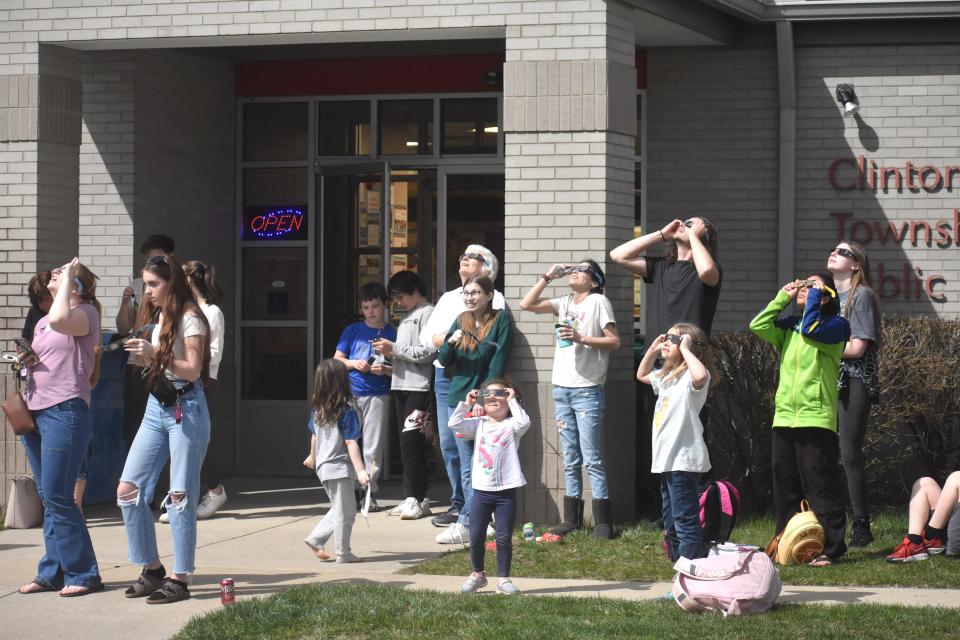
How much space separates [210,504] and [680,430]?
4403mm

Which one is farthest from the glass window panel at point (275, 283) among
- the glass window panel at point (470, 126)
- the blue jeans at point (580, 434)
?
the blue jeans at point (580, 434)

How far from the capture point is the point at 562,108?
9609 mm

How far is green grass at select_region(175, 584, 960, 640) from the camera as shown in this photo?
6.13 m

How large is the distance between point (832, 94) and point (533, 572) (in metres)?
5.67

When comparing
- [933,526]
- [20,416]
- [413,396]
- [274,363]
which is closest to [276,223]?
[274,363]

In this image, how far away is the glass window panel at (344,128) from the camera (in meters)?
12.5

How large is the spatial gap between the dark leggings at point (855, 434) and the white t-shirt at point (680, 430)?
1541 mm

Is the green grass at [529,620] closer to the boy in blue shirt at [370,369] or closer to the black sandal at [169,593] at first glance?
the black sandal at [169,593]

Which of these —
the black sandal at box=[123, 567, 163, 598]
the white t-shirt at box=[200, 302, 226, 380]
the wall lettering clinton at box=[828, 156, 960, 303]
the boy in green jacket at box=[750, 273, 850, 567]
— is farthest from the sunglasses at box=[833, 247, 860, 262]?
the black sandal at box=[123, 567, 163, 598]

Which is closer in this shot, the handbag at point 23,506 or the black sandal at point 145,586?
the black sandal at point 145,586

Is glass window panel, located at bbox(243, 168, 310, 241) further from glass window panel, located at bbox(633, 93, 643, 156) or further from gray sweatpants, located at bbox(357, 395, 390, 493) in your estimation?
glass window panel, located at bbox(633, 93, 643, 156)

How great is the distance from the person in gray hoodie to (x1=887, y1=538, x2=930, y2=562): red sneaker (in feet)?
11.6

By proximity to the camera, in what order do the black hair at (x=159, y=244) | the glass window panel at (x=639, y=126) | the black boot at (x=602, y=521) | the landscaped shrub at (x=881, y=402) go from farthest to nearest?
the glass window panel at (x=639, y=126)
the black hair at (x=159, y=244)
the landscaped shrub at (x=881, y=402)
the black boot at (x=602, y=521)

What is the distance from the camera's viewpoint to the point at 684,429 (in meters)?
7.24
